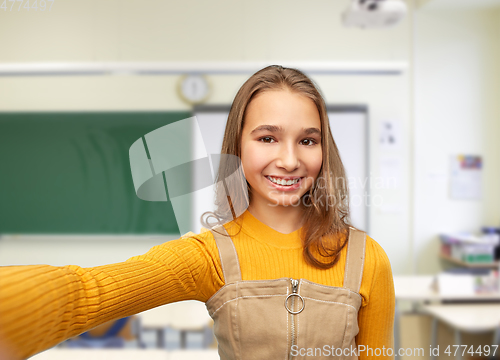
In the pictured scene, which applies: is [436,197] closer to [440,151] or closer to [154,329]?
[440,151]

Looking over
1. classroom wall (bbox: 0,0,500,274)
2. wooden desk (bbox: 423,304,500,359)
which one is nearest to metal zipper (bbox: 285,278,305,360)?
wooden desk (bbox: 423,304,500,359)

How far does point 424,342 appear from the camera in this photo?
1.38 meters

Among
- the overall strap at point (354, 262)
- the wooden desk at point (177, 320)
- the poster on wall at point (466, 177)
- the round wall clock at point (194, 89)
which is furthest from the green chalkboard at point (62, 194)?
the poster on wall at point (466, 177)

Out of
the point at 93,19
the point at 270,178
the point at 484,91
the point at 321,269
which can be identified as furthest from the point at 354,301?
the point at 484,91

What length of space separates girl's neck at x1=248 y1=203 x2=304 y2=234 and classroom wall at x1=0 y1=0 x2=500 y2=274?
1.34 metres

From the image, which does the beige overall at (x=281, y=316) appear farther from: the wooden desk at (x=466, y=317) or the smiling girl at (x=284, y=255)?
the wooden desk at (x=466, y=317)

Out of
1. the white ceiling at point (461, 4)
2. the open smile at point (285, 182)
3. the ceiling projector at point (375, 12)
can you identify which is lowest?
the open smile at point (285, 182)

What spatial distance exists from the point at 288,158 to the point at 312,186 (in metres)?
0.06

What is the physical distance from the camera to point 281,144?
36 cm

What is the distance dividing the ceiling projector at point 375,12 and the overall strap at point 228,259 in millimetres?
1224

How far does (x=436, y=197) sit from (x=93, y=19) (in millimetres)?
1890

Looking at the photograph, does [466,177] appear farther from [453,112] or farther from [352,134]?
[352,134]

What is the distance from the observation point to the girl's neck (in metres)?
0.41

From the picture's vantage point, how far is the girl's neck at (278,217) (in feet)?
1.36
